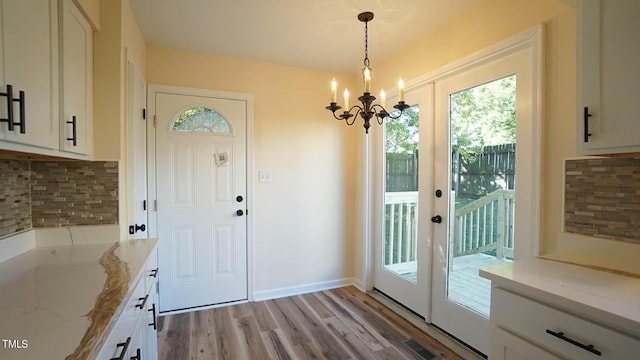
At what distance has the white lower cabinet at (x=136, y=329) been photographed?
898 mm

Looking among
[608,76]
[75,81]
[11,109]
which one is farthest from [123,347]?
[608,76]

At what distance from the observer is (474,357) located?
197cm

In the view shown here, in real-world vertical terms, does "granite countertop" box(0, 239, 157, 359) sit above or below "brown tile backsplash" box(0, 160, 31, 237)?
below

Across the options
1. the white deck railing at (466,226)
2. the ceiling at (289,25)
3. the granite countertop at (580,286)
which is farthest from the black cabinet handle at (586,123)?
the ceiling at (289,25)

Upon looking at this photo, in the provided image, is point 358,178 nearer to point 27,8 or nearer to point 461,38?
point 461,38

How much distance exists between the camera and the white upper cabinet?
107 centimetres

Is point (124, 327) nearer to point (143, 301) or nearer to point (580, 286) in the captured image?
point (143, 301)

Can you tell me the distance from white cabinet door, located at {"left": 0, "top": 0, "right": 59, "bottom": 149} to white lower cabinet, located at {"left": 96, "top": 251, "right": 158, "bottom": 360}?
26.8 inches

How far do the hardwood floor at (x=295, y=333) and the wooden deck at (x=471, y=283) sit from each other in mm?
368

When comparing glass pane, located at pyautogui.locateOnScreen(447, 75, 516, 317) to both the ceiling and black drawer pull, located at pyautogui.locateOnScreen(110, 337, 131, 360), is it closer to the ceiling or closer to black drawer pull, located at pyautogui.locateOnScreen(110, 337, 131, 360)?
the ceiling

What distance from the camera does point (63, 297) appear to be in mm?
983

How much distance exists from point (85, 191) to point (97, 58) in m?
0.78

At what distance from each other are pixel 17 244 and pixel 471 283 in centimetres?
272

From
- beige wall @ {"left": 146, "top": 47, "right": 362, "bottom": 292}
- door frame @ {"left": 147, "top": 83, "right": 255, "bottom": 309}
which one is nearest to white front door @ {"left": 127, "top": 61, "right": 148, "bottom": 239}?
door frame @ {"left": 147, "top": 83, "right": 255, "bottom": 309}
